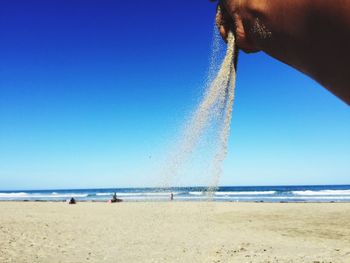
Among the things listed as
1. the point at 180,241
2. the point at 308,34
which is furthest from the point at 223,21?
the point at 180,241

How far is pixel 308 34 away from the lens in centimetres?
85

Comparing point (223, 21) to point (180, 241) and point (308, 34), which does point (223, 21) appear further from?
point (180, 241)

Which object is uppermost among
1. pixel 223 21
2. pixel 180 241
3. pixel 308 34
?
pixel 223 21

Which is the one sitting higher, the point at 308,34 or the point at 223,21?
the point at 223,21

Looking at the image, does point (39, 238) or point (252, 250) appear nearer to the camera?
point (252, 250)

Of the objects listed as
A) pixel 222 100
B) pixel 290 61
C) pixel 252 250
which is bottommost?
pixel 252 250

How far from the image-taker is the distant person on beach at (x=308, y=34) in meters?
0.77

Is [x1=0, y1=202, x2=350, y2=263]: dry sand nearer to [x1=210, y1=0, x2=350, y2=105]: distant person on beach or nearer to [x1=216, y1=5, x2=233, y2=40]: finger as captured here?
[x1=216, y1=5, x2=233, y2=40]: finger

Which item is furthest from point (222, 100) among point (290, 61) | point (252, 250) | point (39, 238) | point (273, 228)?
point (273, 228)

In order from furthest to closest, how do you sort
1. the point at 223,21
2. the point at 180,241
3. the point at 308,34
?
1. the point at 180,241
2. the point at 223,21
3. the point at 308,34

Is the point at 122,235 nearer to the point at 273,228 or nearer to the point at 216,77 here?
the point at 273,228

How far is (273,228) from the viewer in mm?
17062

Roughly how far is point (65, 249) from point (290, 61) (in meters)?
12.6

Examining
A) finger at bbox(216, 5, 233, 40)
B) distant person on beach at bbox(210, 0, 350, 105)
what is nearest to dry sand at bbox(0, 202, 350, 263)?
finger at bbox(216, 5, 233, 40)
